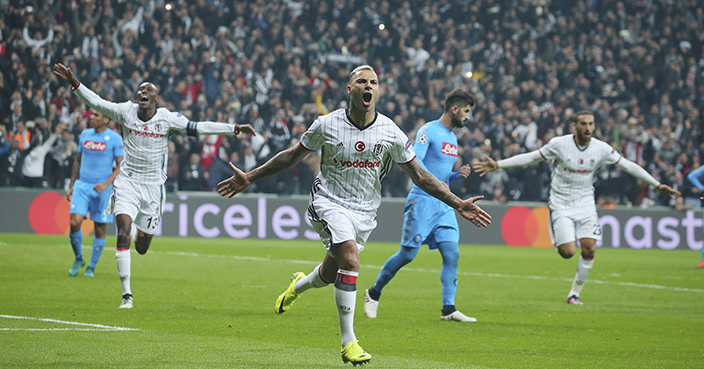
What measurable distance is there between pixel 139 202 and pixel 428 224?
11.4 feet

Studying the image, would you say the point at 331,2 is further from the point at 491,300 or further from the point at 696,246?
the point at 491,300

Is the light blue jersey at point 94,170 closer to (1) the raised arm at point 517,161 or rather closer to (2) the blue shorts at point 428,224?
(2) the blue shorts at point 428,224

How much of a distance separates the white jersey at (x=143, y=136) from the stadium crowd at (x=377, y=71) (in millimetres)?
10760

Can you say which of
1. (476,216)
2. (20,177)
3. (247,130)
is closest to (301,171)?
(20,177)

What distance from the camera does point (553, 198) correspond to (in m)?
11.3

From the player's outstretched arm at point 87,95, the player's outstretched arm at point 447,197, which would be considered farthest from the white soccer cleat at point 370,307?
the player's outstretched arm at point 87,95

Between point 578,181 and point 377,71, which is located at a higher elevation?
point 377,71

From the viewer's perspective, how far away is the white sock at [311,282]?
7344 mm

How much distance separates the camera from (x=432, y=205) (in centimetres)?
930

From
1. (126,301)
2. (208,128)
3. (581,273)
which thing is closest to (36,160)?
(208,128)

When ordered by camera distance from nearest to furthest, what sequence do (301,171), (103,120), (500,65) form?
(103,120) → (301,171) → (500,65)

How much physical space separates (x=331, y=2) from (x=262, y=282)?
17173 millimetres

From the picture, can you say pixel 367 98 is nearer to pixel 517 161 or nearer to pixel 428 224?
pixel 428 224

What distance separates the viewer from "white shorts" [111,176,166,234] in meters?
9.70
